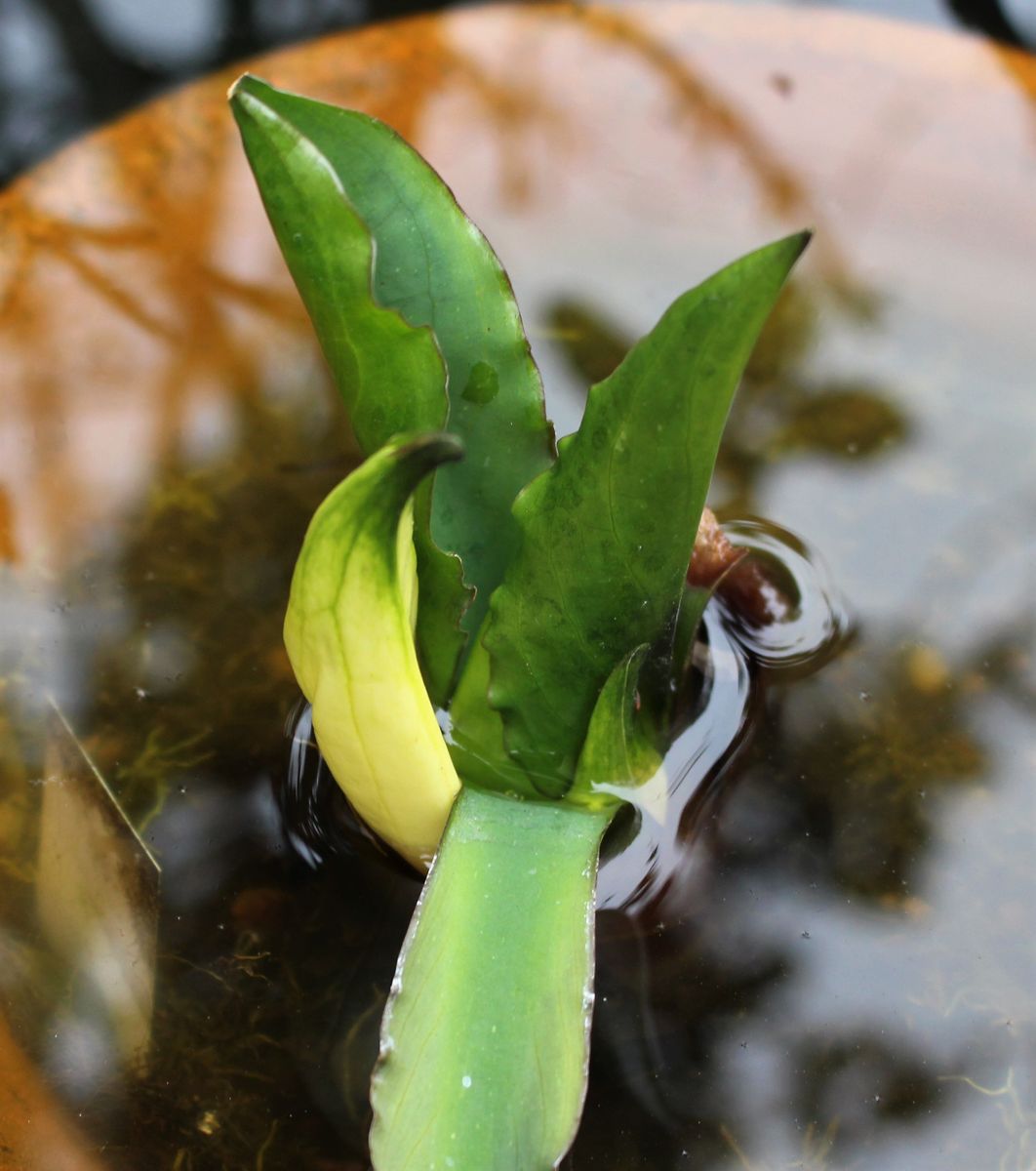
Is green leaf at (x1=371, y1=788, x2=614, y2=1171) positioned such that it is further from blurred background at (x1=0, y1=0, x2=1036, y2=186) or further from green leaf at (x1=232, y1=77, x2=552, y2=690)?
blurred background at (x1=0, y1=0, x2=1036, y2=186)

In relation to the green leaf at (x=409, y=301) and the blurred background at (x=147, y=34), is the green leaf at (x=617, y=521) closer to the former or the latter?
the green leaf at (x=409, y=301)

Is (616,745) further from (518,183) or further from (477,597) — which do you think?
(518,183)

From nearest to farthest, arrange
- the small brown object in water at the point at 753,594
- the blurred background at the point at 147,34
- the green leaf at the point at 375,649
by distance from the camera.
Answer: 1. the green leaf at the point at 375,649
2. the small brown object in water at the point at 753,594
3. the blurred background at the point at 147,34

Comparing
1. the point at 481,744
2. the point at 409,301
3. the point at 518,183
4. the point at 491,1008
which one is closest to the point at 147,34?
the point at 518,183

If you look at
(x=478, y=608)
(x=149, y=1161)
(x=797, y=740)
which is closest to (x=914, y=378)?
(x=797, y=740)

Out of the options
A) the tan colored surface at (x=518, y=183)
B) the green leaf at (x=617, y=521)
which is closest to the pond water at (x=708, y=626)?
the tan colored surface at (x=518, y=183)

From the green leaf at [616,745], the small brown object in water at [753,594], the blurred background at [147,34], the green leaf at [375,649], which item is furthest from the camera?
the blurred background at [147,34]
